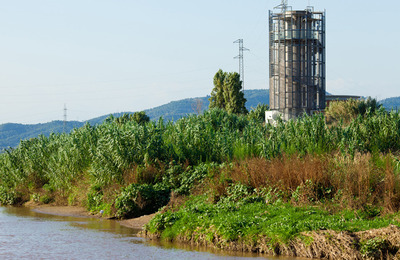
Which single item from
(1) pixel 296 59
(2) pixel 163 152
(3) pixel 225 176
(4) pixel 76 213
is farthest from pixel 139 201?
(1) pixel 296 59

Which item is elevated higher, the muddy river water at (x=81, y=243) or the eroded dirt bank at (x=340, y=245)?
the eroded dirt bank at (x=340, y=245)

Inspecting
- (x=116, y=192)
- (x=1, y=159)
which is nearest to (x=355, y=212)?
(x=116, y=192)

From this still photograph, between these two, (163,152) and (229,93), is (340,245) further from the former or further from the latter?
(229,93)

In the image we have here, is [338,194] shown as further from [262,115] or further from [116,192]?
[262,115]

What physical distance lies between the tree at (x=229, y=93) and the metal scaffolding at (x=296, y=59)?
462cm

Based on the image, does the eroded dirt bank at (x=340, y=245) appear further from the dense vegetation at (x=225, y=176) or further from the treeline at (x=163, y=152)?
the treeline at (x=163, y=152)

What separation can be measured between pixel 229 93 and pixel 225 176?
5132 cm

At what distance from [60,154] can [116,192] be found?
5.56 m

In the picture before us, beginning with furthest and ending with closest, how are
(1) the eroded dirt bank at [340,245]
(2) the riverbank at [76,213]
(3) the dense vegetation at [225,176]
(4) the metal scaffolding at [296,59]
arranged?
(4) the metal scaffolding at [296,59] → (2) the riverbank at [76,213] → (3) the dense vegetation at [225,176] → (1) the eroded dirt bank at [340,245]

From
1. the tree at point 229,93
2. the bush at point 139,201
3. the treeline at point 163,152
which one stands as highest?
the tree at point 229,93

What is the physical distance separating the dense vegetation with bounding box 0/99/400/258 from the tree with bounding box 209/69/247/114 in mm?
38694

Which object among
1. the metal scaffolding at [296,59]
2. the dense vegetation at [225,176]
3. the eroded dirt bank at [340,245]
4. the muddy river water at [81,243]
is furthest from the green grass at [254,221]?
the metal scaffolding at [296,59]

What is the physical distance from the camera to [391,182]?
13.7 meters

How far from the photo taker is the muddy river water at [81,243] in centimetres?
1274
